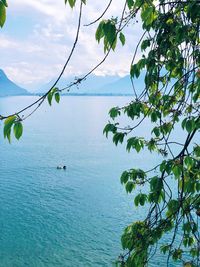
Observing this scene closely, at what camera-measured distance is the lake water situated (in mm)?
30297

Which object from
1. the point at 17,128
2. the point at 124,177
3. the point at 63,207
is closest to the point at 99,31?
the point at 17,128

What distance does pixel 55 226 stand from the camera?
3503 cm

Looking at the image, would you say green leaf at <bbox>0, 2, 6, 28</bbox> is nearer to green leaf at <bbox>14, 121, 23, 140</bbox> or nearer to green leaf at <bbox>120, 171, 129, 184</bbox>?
green leaf at <bbox>14, 121, 23, 140</bbox>

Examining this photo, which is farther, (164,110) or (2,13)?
(164,110)

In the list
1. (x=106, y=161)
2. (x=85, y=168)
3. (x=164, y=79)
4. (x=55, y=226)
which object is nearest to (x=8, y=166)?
(x=85, y=168)

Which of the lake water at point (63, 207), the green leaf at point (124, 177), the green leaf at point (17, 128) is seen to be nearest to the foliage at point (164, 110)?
the green leaf at point (124, 177)

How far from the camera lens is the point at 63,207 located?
39.8 metres

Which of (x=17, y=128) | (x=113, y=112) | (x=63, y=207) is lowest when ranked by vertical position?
(x=63, y=207)

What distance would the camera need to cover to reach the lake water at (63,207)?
30.3 m

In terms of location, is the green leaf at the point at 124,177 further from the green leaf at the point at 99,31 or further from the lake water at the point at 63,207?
the lake water at the point at 63,207

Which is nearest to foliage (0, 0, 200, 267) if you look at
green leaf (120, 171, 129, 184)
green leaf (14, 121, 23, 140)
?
green leaf (120, 171, 129, 184)

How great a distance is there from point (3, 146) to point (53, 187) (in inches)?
1200

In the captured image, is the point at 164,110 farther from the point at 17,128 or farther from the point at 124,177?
the point at 17,128

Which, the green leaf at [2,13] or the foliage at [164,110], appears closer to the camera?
the green leaf at [2,13]
